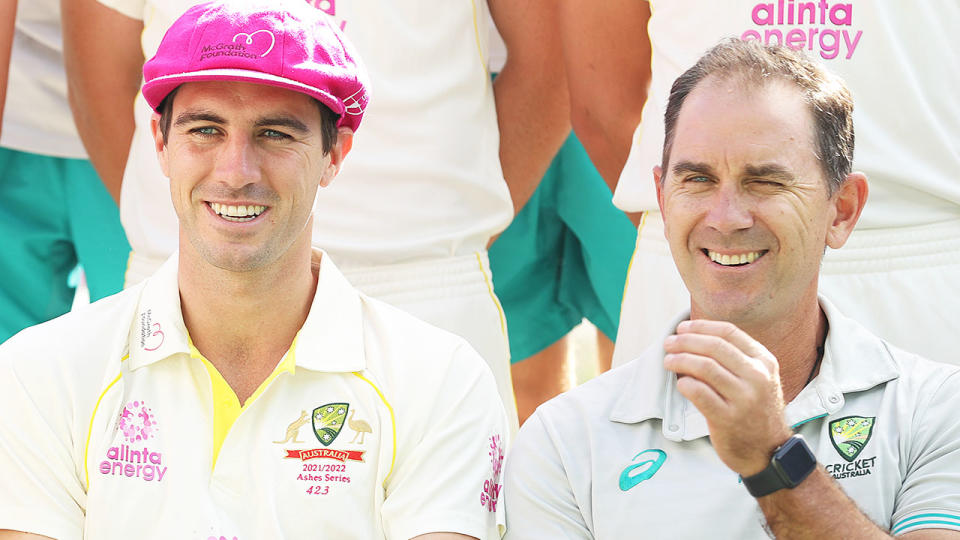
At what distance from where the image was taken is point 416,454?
9.98 ft

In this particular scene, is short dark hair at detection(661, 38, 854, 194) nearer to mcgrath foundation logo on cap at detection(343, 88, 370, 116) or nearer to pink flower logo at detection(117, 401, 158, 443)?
mcgrath foundation logo on cap at detection(343, 88, 370, 116)

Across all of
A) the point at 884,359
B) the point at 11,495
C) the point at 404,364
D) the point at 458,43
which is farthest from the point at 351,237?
the point at 884,359

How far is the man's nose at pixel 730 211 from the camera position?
2.89 metres

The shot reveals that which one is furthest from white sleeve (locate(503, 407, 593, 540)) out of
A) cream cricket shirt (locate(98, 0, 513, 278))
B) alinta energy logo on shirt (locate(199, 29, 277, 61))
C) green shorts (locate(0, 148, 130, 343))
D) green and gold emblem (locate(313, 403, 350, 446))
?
green shorts (locate(0, 148, 130, 343))

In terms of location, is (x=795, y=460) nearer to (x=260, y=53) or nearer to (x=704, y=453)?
(x=704, y=453)

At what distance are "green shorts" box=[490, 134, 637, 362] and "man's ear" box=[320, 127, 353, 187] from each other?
1.49 metres

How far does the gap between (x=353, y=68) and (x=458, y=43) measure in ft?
2.75

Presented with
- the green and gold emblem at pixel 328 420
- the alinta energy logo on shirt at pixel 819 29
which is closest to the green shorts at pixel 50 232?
the green and gold emblem at pixel 328 420

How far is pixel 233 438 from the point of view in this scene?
119 inches

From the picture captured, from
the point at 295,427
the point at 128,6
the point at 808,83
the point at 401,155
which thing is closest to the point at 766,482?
the point at 808,83

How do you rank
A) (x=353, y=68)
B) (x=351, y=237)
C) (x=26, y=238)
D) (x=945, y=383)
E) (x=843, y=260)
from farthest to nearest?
(x=26, y=238) < (x=351, y=237) < (x=843, y=260) < (x=353, y=68) < (x=945, y=383)

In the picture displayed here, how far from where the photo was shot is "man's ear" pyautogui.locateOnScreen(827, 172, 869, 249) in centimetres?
302

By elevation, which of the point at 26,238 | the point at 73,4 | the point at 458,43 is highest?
the point at 73,4

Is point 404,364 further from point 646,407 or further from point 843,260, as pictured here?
point 843,260
